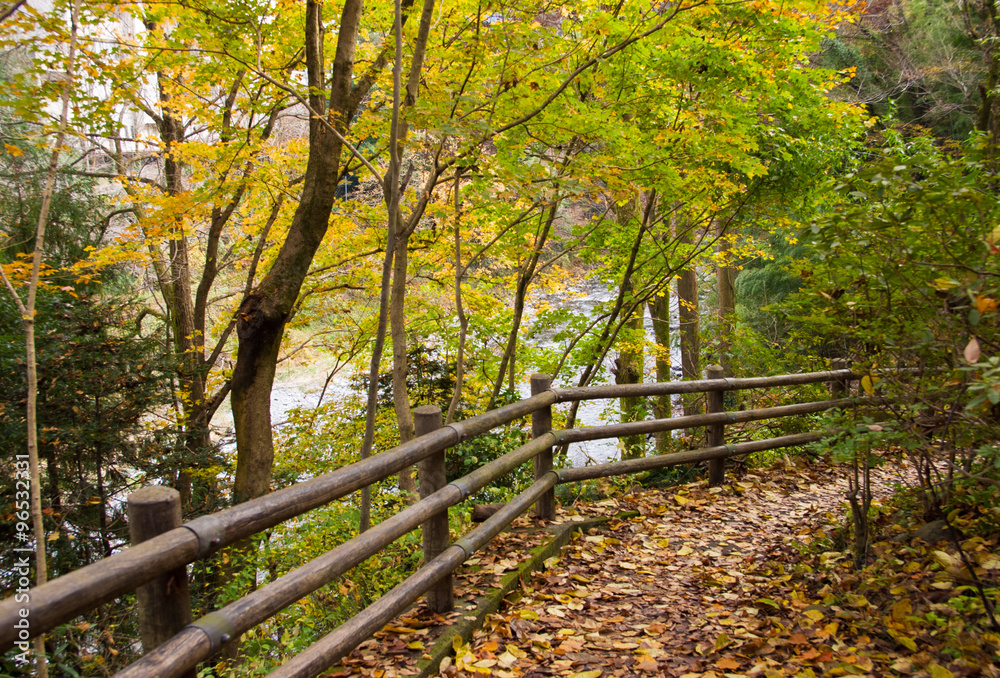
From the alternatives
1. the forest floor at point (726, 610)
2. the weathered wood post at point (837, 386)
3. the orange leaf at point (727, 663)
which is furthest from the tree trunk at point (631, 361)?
the orange leaf at point (727, 663)

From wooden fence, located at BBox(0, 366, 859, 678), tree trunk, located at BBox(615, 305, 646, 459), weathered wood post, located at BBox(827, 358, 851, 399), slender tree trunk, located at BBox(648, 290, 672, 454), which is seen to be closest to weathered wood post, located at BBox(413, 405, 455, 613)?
wooden fence, located at BBox(0, 366, 859, 678)

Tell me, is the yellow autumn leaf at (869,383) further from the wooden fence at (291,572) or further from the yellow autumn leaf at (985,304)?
the wooden fence at (291,572)

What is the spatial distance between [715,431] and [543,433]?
221cm

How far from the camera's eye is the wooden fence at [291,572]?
1.60 m

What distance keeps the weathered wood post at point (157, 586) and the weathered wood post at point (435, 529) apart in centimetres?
145

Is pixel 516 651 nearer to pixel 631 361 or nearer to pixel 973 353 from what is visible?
pixel 973 353

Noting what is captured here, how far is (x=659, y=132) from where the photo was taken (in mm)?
5957

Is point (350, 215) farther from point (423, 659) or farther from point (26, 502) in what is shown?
point (423, 659)

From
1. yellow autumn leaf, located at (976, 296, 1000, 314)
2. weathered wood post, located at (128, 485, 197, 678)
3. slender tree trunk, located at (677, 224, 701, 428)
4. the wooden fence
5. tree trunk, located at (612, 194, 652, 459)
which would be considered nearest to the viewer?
the wooden fence

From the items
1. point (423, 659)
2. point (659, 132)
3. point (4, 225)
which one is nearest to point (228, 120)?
point (4, 225)

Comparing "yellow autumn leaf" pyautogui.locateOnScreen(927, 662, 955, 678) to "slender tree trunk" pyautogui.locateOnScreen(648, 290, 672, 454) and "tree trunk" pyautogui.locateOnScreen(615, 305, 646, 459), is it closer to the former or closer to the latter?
"tree trunk" pyautogui.locateOnScreen(615, 305, 646, 459)

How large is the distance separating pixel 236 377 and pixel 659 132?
189 inches

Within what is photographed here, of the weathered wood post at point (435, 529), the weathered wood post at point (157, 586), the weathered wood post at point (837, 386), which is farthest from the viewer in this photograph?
the weathered wood post at point (837, 386)

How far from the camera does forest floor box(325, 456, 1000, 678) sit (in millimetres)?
A: 2770
